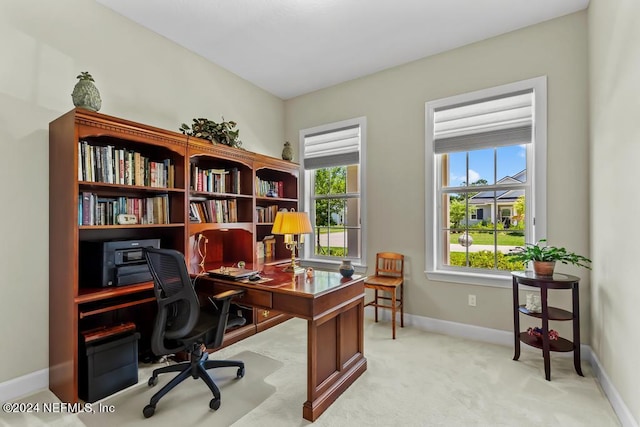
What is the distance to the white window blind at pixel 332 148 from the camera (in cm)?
393

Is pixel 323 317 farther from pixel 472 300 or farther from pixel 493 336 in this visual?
pixel 493 336

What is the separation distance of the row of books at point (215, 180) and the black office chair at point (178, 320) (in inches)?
42.0

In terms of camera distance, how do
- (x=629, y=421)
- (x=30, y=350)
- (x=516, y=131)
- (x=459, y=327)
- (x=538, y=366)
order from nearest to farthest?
(x=629, y=421) → (x=30, y=350) → (x=538, y=366) → (x=516, y=131) → (x=459, y=327)

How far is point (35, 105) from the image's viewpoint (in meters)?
2.21

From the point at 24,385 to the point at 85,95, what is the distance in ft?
6.86

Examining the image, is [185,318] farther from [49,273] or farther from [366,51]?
[366,51]

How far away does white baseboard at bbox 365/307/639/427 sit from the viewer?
1829 millimetres

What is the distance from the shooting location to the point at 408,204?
11.4 ft

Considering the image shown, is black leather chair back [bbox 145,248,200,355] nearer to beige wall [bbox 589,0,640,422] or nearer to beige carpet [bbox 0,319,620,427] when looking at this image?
beige carpet [bbox 0,319,620,427]

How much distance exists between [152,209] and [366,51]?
267 centimetres

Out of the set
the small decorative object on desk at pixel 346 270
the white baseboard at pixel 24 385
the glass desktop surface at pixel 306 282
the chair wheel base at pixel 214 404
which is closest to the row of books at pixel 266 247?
the glass desktop surface at pixel 306 282

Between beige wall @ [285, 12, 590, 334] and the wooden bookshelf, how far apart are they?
140 cm

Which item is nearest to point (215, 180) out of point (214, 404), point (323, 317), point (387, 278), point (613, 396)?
point (323, 317)

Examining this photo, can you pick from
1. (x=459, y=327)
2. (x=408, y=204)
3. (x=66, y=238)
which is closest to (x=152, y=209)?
(x=66, y=238)
